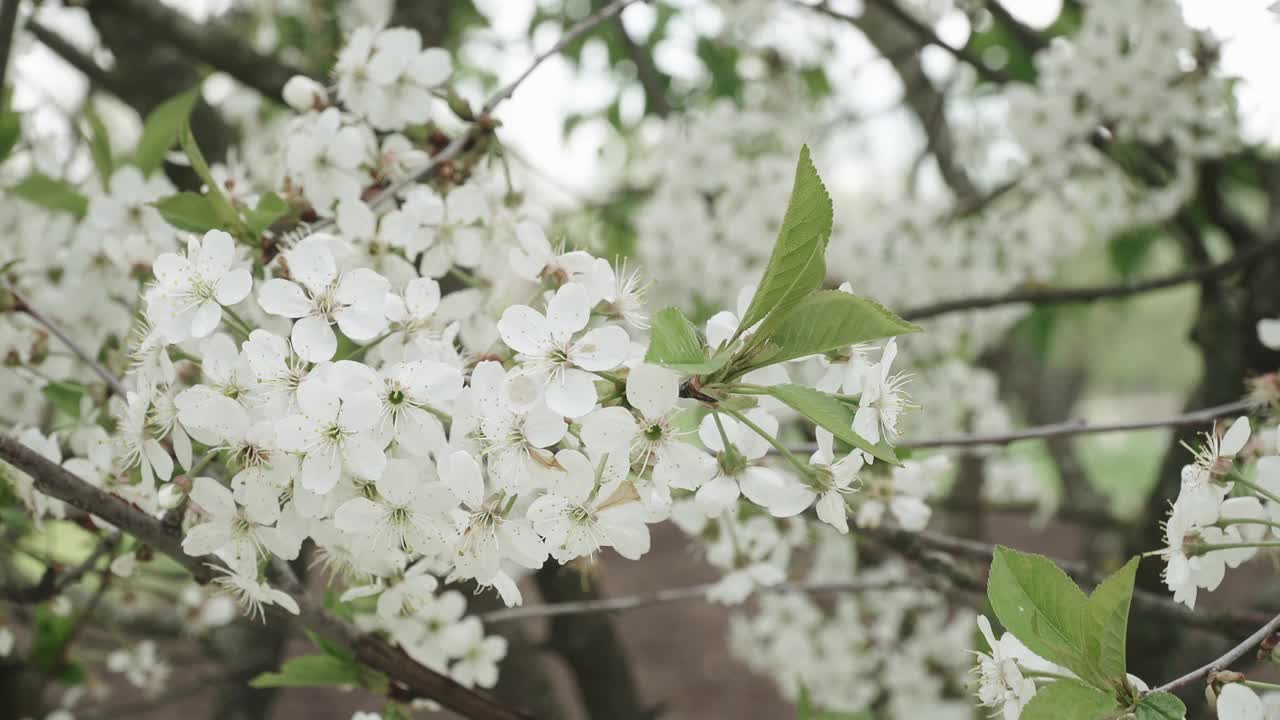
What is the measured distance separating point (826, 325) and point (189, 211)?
80 centimetres

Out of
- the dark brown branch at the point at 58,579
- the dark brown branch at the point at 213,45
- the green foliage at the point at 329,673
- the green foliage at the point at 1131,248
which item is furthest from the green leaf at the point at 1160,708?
the green foliage at the point at 1131,248

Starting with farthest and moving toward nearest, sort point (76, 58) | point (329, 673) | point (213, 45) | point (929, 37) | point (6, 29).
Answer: point (76, 58), point (929, 37), point (213, 45), point (6, 29), point (329, 673)

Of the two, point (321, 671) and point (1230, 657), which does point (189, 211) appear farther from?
point (1230, 657)

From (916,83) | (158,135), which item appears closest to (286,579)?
(158,135)

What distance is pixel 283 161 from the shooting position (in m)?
1.36

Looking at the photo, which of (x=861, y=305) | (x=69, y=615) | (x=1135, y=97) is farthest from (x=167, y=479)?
(x=1135, y=97)

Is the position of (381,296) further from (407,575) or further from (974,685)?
(974,685)

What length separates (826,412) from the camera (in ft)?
2.69

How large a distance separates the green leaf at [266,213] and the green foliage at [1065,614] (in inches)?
34.8

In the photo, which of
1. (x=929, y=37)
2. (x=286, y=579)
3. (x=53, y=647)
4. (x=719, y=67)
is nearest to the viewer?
(x=286, y=579)

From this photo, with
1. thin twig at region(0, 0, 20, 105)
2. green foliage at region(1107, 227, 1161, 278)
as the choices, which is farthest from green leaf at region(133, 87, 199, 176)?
→ green foliage at region(1107, 227, 1161, 278)

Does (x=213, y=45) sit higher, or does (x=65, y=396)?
(x=213, y=45)

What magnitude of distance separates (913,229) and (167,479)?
Result: 9.05 ft

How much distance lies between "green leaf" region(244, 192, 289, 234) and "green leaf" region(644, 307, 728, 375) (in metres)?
0.59
